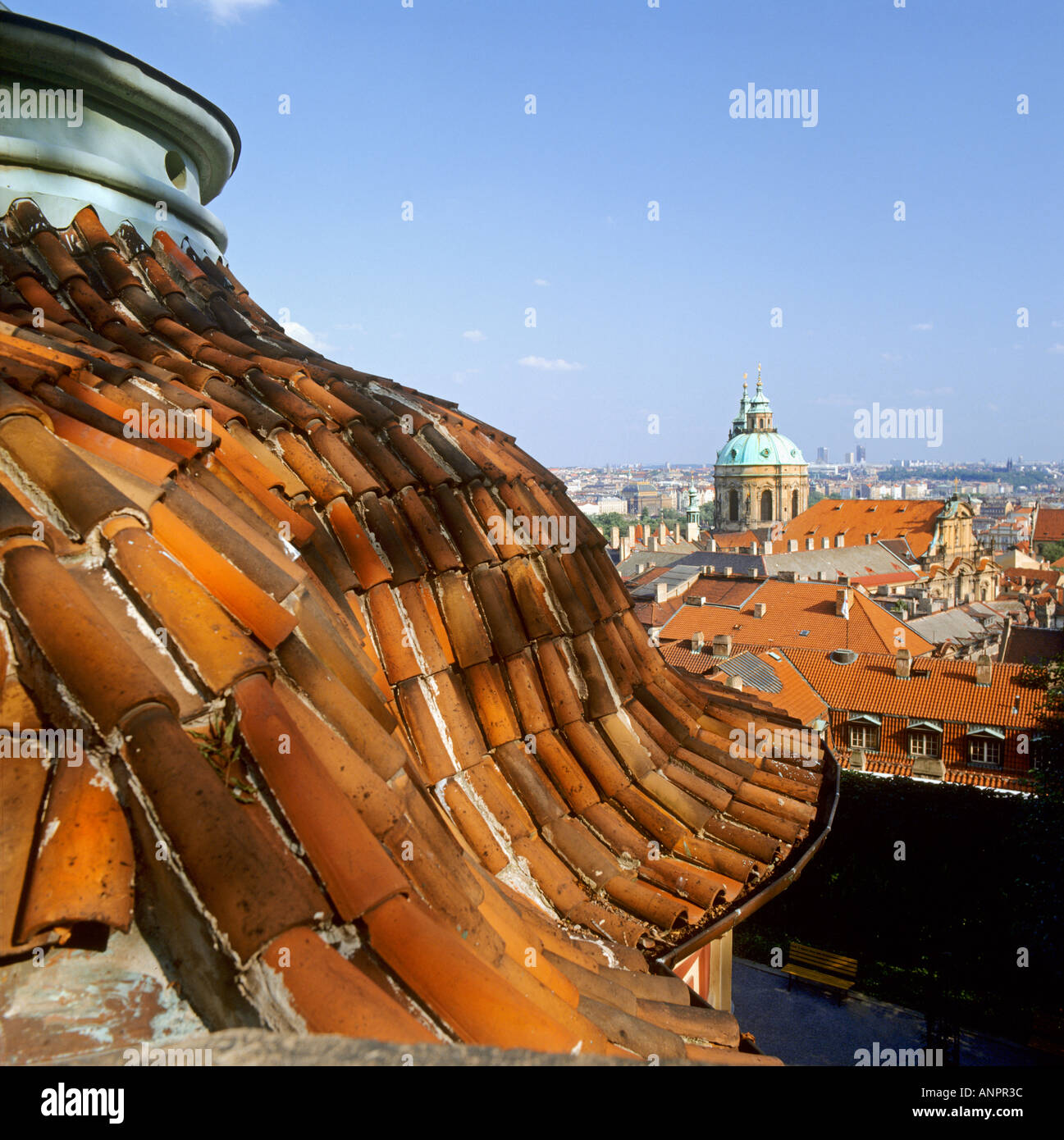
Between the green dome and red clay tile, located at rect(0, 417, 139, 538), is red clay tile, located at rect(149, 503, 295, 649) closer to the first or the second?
red clay tile, located at rect(0, 417, 139, 538)

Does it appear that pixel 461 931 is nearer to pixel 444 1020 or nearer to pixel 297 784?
pixel 444 1020

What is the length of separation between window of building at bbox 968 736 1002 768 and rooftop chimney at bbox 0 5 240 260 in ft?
76.5

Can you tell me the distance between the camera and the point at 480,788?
11.2 feet

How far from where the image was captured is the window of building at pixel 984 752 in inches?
877

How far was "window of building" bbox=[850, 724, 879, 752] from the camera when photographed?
23.8 meters

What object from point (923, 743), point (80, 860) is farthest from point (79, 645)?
point (923, 743)

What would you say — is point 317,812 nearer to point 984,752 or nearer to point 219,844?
point 219,844

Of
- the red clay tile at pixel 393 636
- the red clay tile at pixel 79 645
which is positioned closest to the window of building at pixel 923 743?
the red clay tile at pixel 393 636

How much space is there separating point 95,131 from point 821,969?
19486 millimetres

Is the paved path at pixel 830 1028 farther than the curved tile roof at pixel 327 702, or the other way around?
the paved path at pixel 830 1028

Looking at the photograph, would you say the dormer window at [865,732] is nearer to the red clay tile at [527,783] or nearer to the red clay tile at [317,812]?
the red clay tile at [527,783]

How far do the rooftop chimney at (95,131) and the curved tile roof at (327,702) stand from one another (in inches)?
7.1

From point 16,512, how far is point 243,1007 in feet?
3.90
